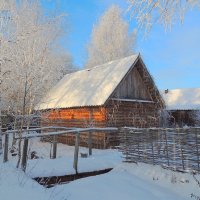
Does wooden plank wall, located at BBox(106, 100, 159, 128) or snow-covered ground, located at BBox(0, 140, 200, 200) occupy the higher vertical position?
wooden plank wall, located at BBox(106, 100, 159, 128)

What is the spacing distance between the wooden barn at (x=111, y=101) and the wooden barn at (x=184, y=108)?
11.7 m

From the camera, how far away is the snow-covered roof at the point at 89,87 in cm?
1829

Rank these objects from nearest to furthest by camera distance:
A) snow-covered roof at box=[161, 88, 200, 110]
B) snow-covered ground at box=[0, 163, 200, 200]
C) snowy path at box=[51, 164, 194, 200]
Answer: snow-covered ground at box=[0, 163, 200, 200] → snowy path at box=[51, 164, 194, 200] → snow-covered roof at box=[161, 88, 200, 110]

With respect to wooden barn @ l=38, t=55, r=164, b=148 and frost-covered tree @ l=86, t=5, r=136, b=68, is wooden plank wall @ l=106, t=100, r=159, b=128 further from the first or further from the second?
frost-covered tree @ l=86, t=5, r=136, b=68

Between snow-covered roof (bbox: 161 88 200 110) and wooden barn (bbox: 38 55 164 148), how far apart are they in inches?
544

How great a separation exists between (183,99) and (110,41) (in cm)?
1132

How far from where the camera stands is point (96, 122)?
18.3 metres

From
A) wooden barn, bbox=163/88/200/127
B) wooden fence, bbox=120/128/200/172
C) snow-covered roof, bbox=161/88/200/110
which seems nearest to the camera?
wooden fence, bbox=120/128/200/172

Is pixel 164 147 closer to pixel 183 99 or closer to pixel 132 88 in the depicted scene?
pixel 132 88

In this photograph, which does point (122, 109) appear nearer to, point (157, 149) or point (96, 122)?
point (96, 122)

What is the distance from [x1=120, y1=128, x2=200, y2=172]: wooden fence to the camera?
827 centimetres

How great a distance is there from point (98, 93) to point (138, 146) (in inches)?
342

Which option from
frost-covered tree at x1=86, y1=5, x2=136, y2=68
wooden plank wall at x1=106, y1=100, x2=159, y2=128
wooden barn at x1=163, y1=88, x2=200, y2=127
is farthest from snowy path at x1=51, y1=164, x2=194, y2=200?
frost-covered tree at x1=86, y1=5, x2=136, y2=68

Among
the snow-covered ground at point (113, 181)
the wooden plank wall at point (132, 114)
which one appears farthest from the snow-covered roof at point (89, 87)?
the snow-covered ground at point (113, 181)
